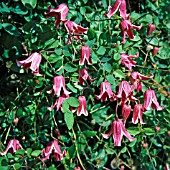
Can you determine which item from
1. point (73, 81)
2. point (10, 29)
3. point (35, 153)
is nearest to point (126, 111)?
point (73, 81)

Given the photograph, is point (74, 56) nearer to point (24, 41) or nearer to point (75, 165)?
point (24, 41)

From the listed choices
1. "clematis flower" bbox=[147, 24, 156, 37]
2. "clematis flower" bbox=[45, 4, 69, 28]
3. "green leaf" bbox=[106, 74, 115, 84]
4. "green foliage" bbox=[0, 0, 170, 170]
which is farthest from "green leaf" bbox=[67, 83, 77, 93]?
"clematis flower" bbox=[147, 24, 156, 37]

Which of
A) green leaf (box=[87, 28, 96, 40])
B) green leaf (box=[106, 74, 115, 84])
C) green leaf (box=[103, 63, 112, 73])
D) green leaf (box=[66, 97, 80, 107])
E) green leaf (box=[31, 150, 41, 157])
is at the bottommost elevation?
green leaf (box=[31, 150, 41, 157])

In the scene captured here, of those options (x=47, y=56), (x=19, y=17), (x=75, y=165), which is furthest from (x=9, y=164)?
(x=19, y=17)

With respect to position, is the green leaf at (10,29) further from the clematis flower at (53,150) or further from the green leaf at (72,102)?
the clematis flower at (53,150)

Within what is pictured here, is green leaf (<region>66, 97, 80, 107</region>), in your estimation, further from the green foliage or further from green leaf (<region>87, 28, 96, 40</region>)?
green leaf (<region>87, 28, 96, 40</region>)

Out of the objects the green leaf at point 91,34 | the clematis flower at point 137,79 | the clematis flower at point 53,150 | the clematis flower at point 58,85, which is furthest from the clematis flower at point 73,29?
the clematis flower at point 53,150

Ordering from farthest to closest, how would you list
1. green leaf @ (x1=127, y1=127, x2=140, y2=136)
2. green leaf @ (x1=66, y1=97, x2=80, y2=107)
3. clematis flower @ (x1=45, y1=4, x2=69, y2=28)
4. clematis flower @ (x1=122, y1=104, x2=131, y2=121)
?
green leaf @ (x1=127, y1=127, x2=140, y2=136)
clematis flower @ (x1=122, y1=104, x2=131, y2=121)
green leaf @ (x1=66, y1=97, x2=80, y2=107)
clematis flower @ (x1=45, y1=4, x2=69, y2=28)

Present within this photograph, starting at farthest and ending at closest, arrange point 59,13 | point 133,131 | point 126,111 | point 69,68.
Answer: point 133,131
point 126,111
point 69,68
point 59,13

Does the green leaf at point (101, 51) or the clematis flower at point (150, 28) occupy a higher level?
the clematis flower at point (150, 28)

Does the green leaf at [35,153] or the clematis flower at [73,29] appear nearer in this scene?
the clematis flower at [73,29]

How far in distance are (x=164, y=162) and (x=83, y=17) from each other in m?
0.73

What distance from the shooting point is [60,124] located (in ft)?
4.99

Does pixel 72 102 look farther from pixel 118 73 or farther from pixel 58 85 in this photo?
pixel 118 73
